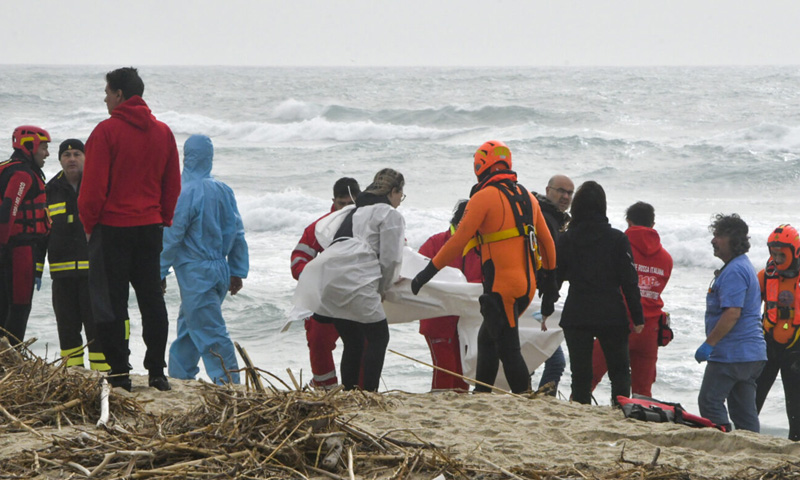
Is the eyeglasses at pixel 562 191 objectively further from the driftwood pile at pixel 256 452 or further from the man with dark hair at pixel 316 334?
the driftwood pile at pixel 256 452

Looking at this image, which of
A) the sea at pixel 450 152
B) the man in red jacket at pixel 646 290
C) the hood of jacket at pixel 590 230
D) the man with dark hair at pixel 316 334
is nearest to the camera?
the hood of jacket at pixel 590 230

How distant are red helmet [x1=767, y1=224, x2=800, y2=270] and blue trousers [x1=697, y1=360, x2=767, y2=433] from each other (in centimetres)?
71

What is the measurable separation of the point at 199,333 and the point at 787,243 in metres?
3.94

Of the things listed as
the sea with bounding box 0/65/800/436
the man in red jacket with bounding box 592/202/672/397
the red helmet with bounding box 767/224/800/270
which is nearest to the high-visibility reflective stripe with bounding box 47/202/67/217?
the sea with bounding box 0/65/800/436

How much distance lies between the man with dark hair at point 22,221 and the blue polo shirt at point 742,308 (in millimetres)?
4475

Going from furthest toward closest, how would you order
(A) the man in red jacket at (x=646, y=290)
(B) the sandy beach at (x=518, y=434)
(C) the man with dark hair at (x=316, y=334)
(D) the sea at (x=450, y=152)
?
1. (D) the sea at (x=450, y=152)
2. (C) the man with dark hair at (x=316, y=334)
3. (A) the man in red jacket at (x=646, y=290)
4. (B) the sandy beach at (x=518, y=434)

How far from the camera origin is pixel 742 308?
5594 mm

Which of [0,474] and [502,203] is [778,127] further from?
[0,474]

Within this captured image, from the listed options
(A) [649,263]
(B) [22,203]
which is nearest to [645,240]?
(A) [649,263]

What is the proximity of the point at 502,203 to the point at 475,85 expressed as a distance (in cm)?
4091

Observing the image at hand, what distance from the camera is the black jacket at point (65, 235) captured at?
554 cm

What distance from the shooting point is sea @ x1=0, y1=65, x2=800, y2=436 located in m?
10.0

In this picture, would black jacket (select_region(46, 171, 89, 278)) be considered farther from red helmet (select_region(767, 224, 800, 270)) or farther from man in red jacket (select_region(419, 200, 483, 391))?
red helmet (select_region(767, 224, 800, 270))

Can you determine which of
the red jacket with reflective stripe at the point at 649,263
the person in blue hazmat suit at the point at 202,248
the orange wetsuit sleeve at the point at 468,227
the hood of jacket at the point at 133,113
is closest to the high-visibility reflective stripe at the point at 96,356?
the person in blue hazmat suit at the point at 202,248
